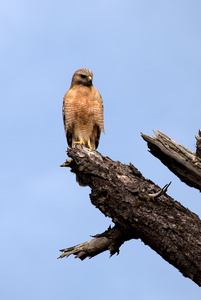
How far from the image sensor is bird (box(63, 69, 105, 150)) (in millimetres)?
9695

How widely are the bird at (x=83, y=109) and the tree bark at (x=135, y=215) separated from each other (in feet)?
6.13

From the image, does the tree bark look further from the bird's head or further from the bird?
the bird's head

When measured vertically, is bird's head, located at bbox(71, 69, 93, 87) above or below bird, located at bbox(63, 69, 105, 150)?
above

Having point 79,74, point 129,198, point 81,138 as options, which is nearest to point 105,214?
point 129,198

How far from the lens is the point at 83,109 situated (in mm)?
9672

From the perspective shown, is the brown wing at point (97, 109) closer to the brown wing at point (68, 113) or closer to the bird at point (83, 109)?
the bird at point (83, 109)

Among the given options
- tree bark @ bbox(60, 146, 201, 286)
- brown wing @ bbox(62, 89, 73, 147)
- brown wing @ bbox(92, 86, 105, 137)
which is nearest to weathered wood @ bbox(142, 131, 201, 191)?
tree bark @ bbox(60, 146, 201, 286)

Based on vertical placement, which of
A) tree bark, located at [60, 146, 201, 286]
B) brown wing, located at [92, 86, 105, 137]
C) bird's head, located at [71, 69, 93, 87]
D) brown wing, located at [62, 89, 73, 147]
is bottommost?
tree bark, located at [60, 146, 201, 286]

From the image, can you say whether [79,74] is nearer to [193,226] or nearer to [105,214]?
[105,214]

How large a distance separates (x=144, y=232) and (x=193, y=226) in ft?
2.68

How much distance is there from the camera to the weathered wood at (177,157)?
749 cm

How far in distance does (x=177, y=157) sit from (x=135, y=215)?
4.24ft

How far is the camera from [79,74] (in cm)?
994

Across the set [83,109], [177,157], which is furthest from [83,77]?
[177,157]
